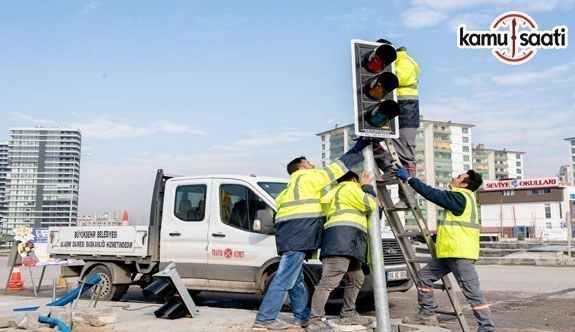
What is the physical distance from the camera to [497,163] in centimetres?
16838

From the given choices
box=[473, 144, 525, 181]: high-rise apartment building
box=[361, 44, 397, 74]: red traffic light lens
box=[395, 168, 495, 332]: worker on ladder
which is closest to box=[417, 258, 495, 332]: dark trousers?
box=[395, 168, 495, 332]: worker on ladder

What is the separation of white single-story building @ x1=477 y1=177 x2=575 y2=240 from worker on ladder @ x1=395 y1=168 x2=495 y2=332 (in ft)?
266

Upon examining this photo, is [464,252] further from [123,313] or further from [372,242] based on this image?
[123,313]

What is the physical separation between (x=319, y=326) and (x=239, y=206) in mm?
3256

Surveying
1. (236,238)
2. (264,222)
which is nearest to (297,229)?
(264,222)

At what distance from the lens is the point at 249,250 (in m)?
8.86

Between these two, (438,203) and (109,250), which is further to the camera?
(109,250)

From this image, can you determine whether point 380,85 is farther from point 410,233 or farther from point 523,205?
point 523,205

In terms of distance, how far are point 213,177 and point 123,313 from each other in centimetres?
→ 259

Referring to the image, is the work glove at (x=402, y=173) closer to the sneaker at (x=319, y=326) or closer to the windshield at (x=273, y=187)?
the sneaker at (x=319, y=326)

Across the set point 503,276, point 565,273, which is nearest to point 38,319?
point 503,276

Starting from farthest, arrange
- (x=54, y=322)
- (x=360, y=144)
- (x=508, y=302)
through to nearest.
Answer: (x=508, y=302), (x=54, y=322), (x=360, y=144)

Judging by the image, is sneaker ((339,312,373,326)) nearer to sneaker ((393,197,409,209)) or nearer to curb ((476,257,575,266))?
sneaker ((393,197,409,209))

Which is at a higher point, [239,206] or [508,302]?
[239,206]
